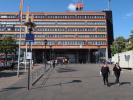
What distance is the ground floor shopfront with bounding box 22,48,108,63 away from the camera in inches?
4879

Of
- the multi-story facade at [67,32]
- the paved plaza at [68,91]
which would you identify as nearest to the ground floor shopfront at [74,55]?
the multi-story facade at [67,32]

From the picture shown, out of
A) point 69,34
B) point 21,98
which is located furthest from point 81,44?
point 21,98

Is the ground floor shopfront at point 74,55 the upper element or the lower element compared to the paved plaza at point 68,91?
A: upper

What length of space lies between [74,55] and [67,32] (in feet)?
36.2

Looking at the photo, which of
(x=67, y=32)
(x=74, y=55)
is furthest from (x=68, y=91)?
(x=74, y=55)

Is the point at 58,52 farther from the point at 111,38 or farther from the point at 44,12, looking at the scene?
the point at 111,38

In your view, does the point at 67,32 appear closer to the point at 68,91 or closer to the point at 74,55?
the point at 74,55

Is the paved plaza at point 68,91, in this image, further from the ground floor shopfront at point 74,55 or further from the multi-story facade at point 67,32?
the ground floor shopfront at point 74,55

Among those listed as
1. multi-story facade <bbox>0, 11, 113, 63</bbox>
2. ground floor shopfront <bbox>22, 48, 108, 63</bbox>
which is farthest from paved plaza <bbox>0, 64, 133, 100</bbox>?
ground floor shopfront <bbox>22, 48, 108, 63</bbox>

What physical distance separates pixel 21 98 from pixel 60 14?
112487 mm

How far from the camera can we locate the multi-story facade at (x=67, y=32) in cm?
12181

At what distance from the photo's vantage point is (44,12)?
126 m

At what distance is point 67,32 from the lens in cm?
12381

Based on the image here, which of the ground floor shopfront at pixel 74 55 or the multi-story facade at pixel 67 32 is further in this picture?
the ground floor shopfront at pixel 74 55
